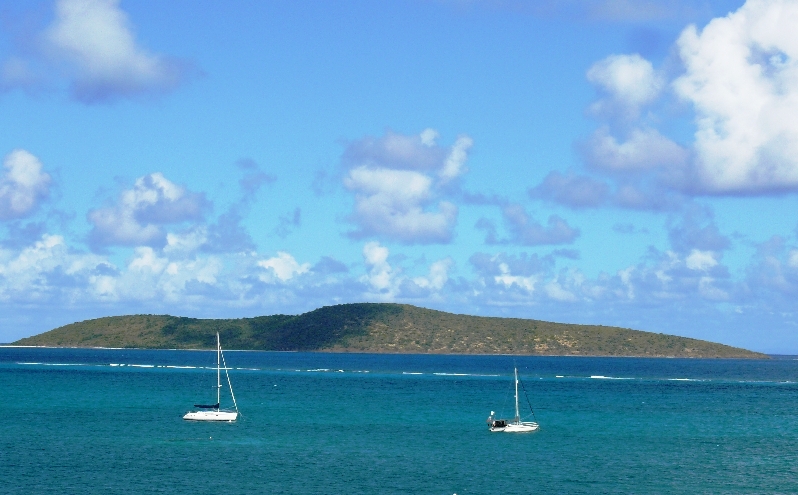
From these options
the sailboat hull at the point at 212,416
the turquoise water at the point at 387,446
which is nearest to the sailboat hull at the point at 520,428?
the turquoise water at the point at 387,446

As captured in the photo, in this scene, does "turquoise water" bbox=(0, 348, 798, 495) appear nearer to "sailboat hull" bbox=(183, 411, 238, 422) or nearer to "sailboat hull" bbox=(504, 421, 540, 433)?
"sailboat hull" bbox=(504, 421, 540, 433)

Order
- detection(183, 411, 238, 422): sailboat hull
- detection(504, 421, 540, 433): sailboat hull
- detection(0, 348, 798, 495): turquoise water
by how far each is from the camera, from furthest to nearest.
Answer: detection(183, 411, 238, 422): sailboat hull < detection(504, 421, 540, 433): sailboat hull < detection(0, 348, 798, 495): turquoise water

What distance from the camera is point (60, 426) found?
10331cm

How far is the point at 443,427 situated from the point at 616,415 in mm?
28794

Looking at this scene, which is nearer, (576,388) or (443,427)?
→ (443,427)

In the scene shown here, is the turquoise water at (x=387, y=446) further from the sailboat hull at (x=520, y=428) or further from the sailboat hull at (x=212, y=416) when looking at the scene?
the sailboat hull at (x=212, y=416)

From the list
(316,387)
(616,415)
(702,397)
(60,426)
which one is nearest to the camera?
(60,426)

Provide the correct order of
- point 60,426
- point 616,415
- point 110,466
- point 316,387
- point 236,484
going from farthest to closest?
1. point 316,387
2. point 616,415
3. point 60,426
4. point 110,466
5. point 236,484


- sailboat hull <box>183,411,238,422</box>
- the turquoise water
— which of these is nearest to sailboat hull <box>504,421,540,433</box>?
the turquoise water

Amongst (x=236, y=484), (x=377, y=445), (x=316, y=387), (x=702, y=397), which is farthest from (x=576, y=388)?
(x=236, y=484)

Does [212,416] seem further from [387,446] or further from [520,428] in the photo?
[520,428]

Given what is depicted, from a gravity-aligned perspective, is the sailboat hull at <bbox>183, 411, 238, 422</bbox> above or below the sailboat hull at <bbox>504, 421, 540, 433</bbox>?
above

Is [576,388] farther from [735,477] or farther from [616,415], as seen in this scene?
[735,477]

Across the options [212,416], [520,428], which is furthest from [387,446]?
[212,416]
